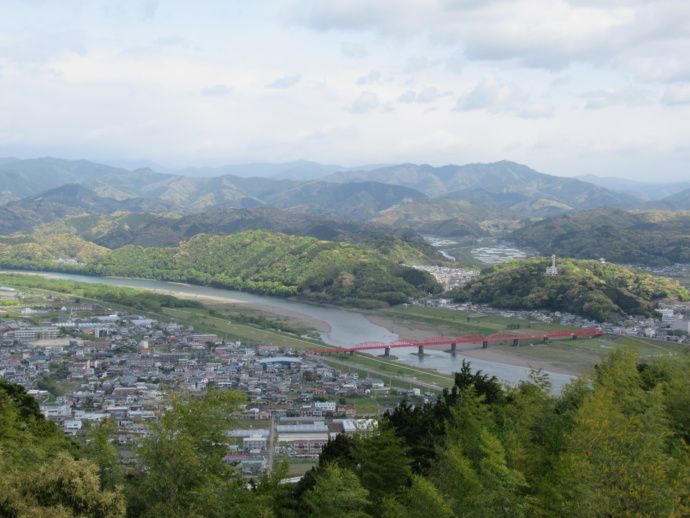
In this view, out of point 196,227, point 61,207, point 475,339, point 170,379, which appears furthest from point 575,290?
point 61,207

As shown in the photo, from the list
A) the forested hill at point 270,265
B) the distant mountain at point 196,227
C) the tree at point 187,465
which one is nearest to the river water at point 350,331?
the forested hill at point 270,265

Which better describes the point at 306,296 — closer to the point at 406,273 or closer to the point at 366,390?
the point at 406,273

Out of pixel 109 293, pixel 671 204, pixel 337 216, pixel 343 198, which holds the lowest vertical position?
pixel 109 293

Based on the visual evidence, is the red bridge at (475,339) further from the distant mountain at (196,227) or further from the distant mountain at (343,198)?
the distant mountain at (343,198)

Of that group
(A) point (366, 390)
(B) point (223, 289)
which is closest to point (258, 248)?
(B) point (223, 289)

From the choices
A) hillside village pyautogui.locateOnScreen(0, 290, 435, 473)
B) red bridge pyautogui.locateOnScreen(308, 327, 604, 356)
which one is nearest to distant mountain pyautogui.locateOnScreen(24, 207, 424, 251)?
red bridge pyautogui.locateOnScreen(308, 327, 604, 356)

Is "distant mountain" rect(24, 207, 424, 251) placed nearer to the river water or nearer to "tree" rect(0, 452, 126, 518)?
the river water

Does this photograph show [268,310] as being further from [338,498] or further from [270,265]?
[338,498]
